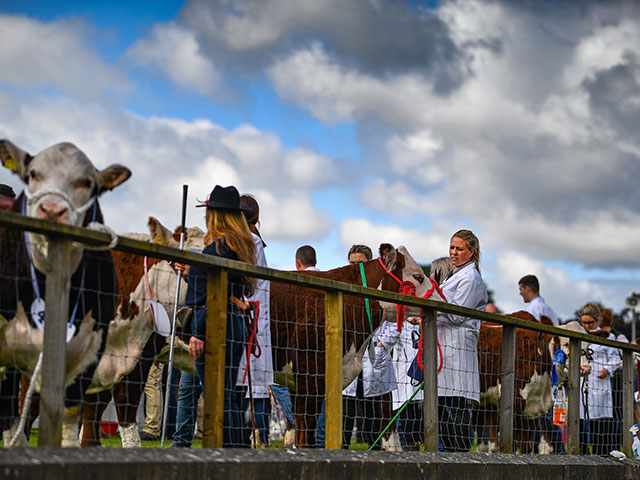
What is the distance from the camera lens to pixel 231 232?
286 inches

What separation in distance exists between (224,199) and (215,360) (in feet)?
6.98

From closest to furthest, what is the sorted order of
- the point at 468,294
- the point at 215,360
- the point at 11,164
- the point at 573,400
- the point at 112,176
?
the point at 215,360, the point at 11,164, the point at 112,176, the point at 468,294, the point at 573,400

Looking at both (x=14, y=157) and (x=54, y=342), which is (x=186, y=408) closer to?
(x=14, y=157)

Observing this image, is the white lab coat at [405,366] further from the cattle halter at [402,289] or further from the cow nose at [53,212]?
the cow nose at [53,212]

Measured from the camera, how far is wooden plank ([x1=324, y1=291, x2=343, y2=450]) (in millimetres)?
6465

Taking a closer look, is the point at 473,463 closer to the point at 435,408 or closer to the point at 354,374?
the point at 435,408

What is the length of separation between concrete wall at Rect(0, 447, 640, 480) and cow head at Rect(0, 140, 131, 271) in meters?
1.79

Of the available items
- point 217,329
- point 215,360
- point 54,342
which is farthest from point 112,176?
point 54,342

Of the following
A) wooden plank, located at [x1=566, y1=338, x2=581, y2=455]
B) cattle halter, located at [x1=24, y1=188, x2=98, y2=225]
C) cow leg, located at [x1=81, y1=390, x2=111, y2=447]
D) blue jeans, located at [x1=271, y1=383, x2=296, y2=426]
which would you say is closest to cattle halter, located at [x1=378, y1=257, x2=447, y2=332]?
blue jeans, located at [x1=271, y1=383, x2=296, y2=426]

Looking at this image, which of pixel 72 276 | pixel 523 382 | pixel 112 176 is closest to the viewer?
pixel 72 276

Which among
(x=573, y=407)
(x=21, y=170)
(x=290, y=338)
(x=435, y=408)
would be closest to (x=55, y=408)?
(x=21, y=170)

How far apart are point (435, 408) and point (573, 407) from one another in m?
2.92

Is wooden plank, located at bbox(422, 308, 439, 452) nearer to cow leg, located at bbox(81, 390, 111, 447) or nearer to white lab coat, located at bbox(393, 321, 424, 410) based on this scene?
white lab coat, located at bbox(393, 321, 424, 410)

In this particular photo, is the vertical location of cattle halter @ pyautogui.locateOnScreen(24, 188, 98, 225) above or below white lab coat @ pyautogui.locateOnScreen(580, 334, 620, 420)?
above
